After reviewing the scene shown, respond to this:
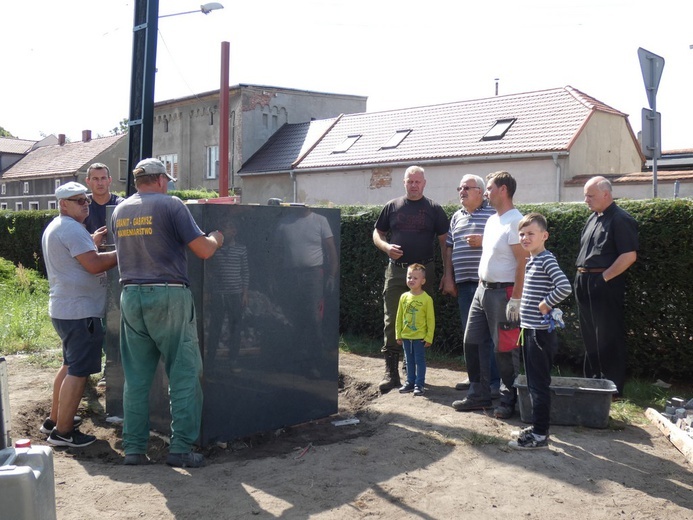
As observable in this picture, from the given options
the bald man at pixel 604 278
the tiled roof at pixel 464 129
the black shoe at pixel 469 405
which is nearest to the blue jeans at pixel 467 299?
the black shoe at pixel 469 405

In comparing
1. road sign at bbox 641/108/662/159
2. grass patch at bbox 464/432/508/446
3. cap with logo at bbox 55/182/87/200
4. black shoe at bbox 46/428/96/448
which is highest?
road sign at bbox 641/108/662/159

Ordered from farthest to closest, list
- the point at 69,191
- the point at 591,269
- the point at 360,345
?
the point at 360,345 < the point at 591,269 < the point at 69,191

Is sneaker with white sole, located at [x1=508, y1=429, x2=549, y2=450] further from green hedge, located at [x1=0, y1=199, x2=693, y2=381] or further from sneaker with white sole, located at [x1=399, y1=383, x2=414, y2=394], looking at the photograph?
green hedge, located at [x1=0, y1=199, x2=693, y2=381]

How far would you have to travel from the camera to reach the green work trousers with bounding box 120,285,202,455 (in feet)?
15.1

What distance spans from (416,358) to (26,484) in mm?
4609

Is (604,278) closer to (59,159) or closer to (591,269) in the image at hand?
(591,269)

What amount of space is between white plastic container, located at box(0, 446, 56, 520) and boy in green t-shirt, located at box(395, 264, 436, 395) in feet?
14.1

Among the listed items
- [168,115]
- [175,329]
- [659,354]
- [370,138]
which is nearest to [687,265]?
[659,354]

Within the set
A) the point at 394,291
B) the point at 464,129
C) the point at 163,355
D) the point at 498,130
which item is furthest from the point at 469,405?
the point at 464,129

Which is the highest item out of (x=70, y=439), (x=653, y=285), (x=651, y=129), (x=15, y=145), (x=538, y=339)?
(x=15, y=145)

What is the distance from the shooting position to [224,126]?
1134 centimetres

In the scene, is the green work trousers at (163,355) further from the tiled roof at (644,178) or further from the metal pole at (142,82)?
the tiled roof at (644,178)

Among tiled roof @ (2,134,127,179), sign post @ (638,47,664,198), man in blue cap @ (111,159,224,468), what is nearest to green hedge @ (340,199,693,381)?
sign post @ (638,47,664,198)

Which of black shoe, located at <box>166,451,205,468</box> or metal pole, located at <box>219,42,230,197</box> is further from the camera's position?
metal pole, located at <box>219,42,230,197</box>
